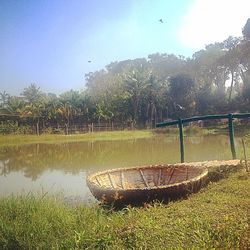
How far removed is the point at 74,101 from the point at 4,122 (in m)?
6.72

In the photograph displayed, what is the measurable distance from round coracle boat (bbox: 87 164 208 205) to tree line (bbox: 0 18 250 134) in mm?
26732

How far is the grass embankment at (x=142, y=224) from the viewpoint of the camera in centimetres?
325

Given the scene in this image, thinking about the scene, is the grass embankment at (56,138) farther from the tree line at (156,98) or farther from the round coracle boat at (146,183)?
the round coracle boat at (146,183)

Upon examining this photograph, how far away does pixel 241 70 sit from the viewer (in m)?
36.0

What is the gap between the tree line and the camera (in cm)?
3353

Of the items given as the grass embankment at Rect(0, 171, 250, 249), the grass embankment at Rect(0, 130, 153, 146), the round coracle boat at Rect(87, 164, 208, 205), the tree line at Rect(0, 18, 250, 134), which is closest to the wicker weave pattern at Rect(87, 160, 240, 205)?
the round coracle boat at Rect(87, 164, 208, 205)

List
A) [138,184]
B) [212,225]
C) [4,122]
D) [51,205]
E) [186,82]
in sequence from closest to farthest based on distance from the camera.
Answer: [212,225] → [51,205] → [138,184] → [4,122] → [186,82]

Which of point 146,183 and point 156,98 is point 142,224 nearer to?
point 146,183

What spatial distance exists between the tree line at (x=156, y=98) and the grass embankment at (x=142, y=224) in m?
28.3

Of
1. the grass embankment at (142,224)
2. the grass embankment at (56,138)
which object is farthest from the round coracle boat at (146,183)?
the grass embankment at (56,138)

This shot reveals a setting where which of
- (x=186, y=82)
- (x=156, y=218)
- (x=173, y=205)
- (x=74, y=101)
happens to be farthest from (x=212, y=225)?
(x=186, y=82)

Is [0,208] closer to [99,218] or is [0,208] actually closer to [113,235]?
[99,218]

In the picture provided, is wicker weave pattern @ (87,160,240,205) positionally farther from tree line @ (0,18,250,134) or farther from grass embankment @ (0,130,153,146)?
tree line @ (0,18,250,134)

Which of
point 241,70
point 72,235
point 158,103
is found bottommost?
point 72,235
